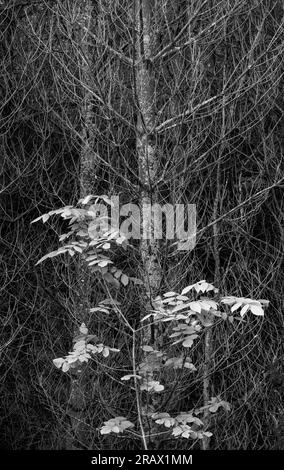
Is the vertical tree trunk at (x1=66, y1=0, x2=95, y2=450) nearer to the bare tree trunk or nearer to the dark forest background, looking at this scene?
the dark forest background

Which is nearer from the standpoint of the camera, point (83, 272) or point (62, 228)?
point (83, 272)

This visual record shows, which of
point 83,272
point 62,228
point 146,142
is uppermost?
point 146,142

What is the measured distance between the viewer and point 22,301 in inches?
348

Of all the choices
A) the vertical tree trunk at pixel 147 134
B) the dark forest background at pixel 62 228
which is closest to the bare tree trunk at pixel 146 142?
the vertical tree trunk at pixel 147 134

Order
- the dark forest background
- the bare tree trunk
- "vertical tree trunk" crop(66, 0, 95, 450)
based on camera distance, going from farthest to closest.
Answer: the dark forest background < "vertical tree trunk" crop(66, 0, 95, 450) < the bare tree trunk

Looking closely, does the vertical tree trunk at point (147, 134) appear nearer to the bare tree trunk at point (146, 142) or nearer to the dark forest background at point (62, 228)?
the bare tree trunk at point (146, 142)

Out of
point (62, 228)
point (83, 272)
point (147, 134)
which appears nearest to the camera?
point (147, 134)

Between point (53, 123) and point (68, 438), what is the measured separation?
387 centimetres

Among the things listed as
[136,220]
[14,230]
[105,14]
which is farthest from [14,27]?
[136,220]

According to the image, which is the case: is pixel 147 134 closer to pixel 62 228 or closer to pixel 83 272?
pixel 83 272

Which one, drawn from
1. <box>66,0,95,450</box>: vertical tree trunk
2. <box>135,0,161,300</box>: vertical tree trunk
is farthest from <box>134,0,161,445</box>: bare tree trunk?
<box>66,0,95,450</box>: vertical tree trunk

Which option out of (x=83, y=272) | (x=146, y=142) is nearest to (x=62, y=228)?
(x=83, y=272)

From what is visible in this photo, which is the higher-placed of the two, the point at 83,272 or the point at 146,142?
the point at 146,142
